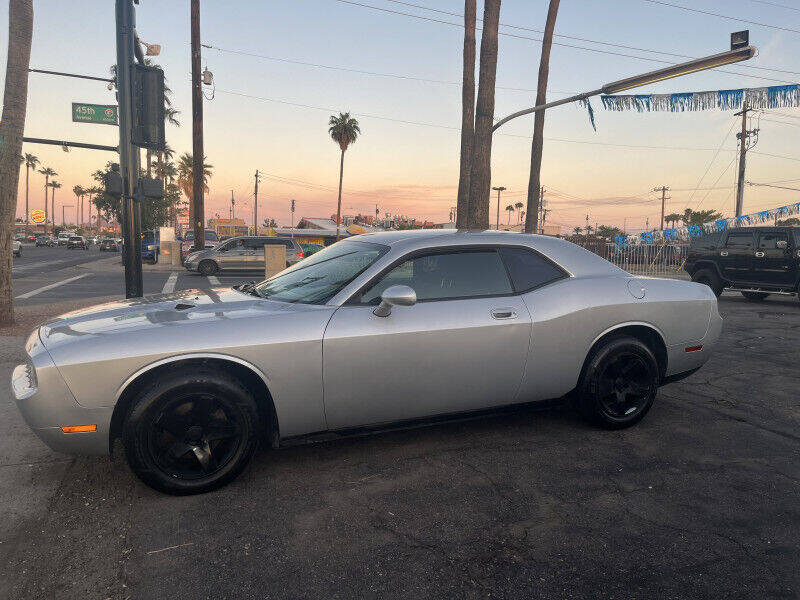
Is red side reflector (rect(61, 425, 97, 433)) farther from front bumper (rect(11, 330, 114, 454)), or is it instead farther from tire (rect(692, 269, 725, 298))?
tire (rect(692, 269, 725, 298))

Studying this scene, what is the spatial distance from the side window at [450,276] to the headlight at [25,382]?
185 centimetres

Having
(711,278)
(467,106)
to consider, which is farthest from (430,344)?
(467,106)

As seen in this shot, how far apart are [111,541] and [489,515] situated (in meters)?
1.90

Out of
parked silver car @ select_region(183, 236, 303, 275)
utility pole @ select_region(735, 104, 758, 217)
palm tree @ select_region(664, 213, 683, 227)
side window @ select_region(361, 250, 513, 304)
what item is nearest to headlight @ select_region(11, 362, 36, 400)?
side window @ select_region(361, 250, 513, 304)

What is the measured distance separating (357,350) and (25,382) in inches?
72.3

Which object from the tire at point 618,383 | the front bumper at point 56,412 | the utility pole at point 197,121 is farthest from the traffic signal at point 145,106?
the utility pole at point 197,121

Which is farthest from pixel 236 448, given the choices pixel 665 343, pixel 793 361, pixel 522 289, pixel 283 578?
pixel 793 361

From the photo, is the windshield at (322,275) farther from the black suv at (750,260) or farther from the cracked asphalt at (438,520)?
the black suv at (750,260)

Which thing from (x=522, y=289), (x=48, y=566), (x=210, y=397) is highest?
(x=522, y=289)

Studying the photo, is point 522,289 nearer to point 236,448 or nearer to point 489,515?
point 489,515

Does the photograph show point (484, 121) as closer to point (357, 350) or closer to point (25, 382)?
point (357, 350)

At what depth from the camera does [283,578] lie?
224 cm

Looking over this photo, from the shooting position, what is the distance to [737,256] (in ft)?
42.2

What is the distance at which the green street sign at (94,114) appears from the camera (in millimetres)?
10000
